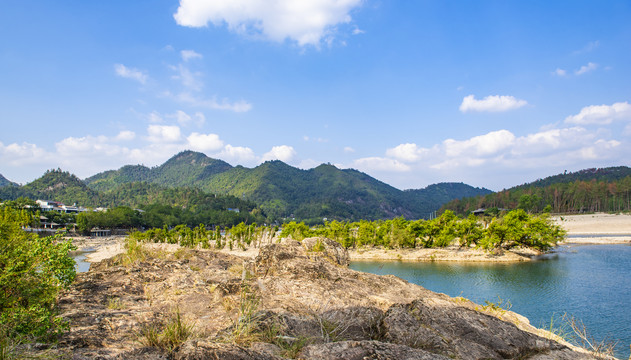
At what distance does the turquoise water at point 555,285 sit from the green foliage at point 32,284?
960 centimetres

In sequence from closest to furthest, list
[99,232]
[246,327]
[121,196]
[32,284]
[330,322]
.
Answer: [246,327] < [32,284] < [330,322] < [99,232] < [121,196]

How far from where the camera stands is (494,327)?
16.5 feet

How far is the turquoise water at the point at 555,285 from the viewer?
1583cm

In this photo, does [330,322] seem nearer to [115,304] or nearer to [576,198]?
[115,304]

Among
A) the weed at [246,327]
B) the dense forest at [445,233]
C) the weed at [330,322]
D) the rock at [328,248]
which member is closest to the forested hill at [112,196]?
the dense forest at [445,233]

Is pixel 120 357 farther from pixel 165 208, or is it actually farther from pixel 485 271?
pixel 165 208

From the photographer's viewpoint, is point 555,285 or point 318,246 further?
point 555,285

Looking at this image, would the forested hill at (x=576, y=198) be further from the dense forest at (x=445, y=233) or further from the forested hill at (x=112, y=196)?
the forested hill at (x=112, y=196)

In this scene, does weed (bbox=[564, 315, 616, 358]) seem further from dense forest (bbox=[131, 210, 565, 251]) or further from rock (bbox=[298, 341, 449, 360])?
dense forest (bbox=[131, 210, 565, 251])

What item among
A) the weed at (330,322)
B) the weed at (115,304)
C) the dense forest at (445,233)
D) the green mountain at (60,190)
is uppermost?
the green mountain at (60,190)

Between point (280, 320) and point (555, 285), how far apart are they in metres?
26.0

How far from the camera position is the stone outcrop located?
11.1 feet

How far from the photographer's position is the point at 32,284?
13.6 feet

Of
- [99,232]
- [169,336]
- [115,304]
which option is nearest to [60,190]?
[99,232]
